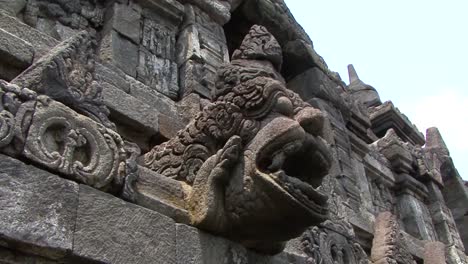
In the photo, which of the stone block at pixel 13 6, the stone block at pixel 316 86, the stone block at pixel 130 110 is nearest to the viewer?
the stone block at pixel 130 110

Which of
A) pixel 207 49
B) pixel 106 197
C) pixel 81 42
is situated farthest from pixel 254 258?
pixel 207 49

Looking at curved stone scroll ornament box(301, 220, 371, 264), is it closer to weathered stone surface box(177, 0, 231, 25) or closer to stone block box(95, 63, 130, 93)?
stone block box(95, 63, 130, 93)

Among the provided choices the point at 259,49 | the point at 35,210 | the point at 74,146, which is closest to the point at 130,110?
the point at 259,49

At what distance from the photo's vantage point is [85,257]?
2688 mm

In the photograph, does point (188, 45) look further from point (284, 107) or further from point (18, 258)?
point (18, 258)

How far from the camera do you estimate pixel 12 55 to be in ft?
11.1

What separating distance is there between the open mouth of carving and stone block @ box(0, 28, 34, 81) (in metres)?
1.50

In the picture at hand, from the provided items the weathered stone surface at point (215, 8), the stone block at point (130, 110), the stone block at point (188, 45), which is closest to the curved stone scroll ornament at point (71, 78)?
the stone block at point (130, 110)

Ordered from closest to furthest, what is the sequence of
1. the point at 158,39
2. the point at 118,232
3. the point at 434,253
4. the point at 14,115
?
the point at 14,115 → the point at 118,232 → the point at 158,39 → the point at 434,253

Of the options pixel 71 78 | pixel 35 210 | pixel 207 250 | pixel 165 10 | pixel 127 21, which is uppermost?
pixel 165 10

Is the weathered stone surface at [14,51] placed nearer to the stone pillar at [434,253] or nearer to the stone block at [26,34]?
the stone block at [26,34]

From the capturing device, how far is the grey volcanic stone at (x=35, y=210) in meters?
2.51

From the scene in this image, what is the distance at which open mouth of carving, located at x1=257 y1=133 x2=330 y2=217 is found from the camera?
133 inches

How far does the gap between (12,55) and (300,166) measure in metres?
1.84
